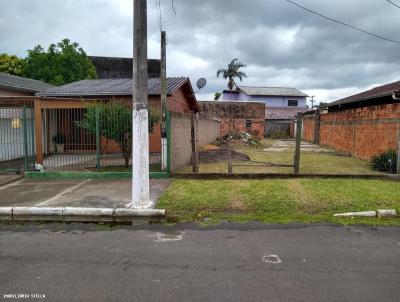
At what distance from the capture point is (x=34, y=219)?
22.1 feet

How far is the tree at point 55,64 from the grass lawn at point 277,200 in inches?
1032

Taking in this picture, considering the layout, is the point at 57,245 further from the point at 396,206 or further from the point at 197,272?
the point at 396,206

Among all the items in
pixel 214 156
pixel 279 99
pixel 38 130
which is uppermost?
pixel 279 99

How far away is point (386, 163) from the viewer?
436 inches

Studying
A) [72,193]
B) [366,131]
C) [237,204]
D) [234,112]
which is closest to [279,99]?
[234,112]

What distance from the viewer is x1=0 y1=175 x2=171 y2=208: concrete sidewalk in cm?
744

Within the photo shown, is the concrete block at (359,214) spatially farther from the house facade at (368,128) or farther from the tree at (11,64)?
the tree at (11,64)

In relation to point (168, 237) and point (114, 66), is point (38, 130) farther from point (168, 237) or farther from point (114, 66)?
point (114, 66)

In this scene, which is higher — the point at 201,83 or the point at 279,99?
the point at 279,99

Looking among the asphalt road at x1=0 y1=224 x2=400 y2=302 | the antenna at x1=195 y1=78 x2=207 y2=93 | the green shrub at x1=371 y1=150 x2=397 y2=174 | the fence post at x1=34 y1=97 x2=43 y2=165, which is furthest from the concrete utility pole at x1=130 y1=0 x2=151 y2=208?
the antenna at x1=195 y1=78 x2=207 y2=93

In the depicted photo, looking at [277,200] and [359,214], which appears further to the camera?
[277,200]

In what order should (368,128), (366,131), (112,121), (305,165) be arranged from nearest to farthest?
(112,121) → (305,165) → (368,128) → (366,131)

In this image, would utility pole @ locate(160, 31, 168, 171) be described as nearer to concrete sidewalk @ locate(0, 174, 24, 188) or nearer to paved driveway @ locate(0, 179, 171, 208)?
paved driveway @ locate(0, 179, 171, 208)

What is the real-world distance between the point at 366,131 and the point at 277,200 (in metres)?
9.93
